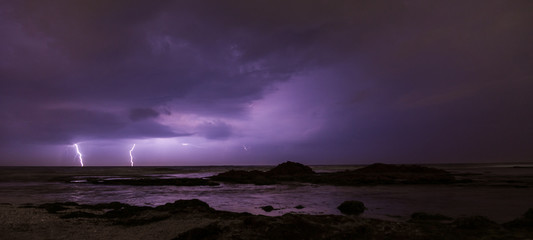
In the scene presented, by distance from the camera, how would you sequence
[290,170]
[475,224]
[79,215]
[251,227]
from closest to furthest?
[251,227] → [475,224] → [79,215] → [290,170]

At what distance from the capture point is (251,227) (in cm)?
1242

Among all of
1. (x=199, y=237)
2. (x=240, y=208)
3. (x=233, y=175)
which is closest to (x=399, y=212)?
(x=240, y=208)

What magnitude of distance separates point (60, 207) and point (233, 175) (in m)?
37.8

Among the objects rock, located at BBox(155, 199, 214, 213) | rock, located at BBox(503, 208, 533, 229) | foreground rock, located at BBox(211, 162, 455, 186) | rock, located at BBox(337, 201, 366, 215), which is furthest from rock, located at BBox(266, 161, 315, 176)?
rock, located at BBox(503, 208, 533, 229)

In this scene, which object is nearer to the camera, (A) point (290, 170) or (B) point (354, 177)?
(B) point (354, 177)

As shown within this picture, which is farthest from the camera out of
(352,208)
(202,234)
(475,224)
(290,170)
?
(290,170)

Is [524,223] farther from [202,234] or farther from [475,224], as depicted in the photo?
[202,234]

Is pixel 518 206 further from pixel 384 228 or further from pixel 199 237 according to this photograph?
pixel 199 237

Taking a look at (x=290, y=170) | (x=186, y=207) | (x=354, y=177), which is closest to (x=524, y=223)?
(x=186, y=207)

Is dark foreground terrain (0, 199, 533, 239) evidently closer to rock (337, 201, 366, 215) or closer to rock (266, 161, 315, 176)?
rock (337, 201, 366, 215)

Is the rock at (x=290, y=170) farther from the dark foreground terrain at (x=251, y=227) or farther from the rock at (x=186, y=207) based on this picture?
Result: the dark foreground terrain at (x=251, y=227)

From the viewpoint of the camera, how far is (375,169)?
6325cm

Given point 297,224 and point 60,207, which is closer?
point 297,224

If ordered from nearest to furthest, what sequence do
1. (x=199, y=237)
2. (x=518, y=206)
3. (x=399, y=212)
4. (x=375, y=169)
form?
(x=199, y=237) → (x=399, y=212) → (x=518, y=206) → (x=375, y=169)
